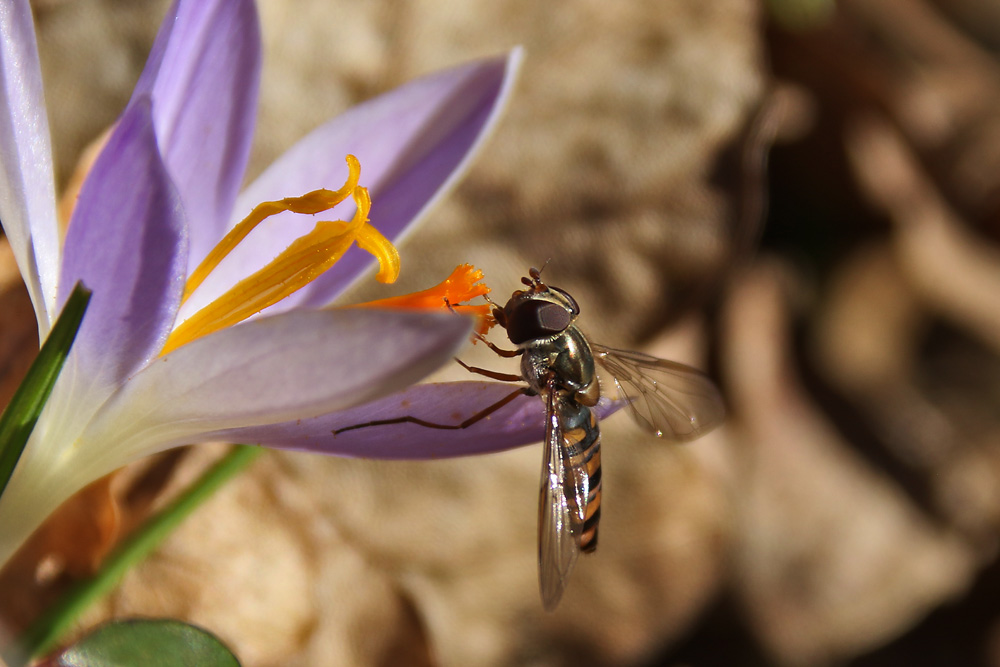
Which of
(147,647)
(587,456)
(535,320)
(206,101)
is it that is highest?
(206,101)

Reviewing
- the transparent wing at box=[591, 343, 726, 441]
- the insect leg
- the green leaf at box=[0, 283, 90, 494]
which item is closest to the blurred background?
the transparent wing at box=[591, 343, 726, 441]

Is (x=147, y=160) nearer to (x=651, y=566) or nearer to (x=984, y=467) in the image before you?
(x=651, y=566)

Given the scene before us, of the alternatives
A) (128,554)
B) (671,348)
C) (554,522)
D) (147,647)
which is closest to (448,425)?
(554,522)

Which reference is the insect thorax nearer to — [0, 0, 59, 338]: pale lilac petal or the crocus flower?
the crocus flower

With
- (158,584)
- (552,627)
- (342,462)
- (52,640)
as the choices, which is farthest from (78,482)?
(552,627)

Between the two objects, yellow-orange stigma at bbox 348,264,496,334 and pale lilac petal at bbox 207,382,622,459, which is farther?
yellow-orange stigma at bbox 348,264,496,334

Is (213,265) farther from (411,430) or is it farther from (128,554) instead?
(128,554)

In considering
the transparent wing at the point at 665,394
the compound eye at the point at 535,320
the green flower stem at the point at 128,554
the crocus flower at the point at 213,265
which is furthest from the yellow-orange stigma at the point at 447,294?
the transparent wing at the point at 665,394
